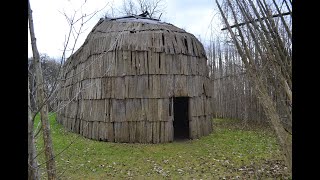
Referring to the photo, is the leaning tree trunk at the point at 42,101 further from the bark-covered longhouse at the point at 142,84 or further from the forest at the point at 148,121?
the bark-covered longhouse at the point at 142,84

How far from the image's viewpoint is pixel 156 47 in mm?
14391

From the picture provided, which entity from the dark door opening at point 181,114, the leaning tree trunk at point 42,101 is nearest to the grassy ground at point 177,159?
the dark door opening at point 181,114

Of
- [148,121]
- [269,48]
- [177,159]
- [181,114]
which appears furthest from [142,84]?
[269,48]

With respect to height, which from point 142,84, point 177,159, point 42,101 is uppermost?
point 142,84

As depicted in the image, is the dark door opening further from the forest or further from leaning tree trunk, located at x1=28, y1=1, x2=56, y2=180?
leaning tree trunk, located at x1=28, y1=1, x2=56, y2=180

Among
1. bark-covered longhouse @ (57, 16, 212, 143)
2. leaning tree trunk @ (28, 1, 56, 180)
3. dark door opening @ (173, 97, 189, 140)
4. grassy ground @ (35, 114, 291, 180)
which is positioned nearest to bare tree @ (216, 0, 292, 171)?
leaning tree trunk @ (28, 1, 56, 180)

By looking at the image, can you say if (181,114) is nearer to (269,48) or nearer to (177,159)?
(177,159)

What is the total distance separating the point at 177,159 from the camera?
11.3 metres

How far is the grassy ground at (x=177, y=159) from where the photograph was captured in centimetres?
939

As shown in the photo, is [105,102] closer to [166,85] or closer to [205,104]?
[166,85]

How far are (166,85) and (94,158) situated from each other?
501cm

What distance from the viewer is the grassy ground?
30.8ft
